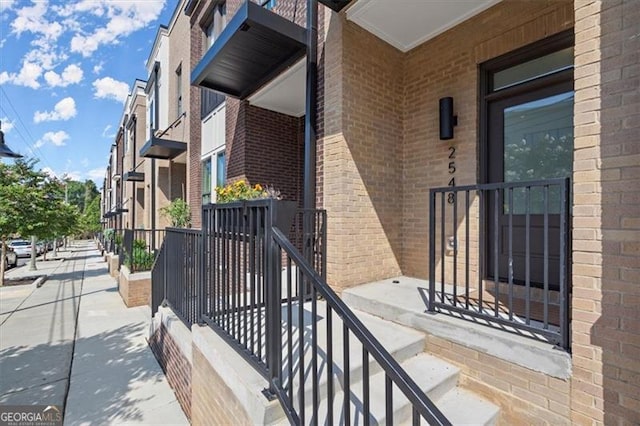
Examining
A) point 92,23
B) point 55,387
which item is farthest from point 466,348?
point 92,23

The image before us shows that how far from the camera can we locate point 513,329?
2.45m

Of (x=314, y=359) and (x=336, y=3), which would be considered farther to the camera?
(x=336, y=3)

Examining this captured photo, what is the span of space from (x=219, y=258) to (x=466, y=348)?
2.20 metres

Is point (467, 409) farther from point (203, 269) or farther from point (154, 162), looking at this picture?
point (154, 162)

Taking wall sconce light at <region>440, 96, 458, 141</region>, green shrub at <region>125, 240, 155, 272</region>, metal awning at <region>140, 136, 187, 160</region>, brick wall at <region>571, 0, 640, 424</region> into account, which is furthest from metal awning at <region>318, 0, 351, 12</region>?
metal awning at <region>140, 136, 187, 160</region>

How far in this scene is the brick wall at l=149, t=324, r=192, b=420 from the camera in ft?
11.1

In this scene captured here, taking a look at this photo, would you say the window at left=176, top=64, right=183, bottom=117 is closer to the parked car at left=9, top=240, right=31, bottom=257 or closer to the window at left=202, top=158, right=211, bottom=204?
the window at left=202, top=158, right=211, bottom=204

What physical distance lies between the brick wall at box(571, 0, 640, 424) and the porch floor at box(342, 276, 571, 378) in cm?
17

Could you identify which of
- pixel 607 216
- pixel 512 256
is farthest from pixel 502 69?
pixel 607 216

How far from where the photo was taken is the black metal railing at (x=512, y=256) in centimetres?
220

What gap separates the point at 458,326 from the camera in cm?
263

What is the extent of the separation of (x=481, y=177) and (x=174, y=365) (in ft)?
14.1

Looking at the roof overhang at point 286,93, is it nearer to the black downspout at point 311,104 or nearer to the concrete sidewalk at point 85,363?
the black downspout at point 311,104

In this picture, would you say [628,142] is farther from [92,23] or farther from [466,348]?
[92,23]
